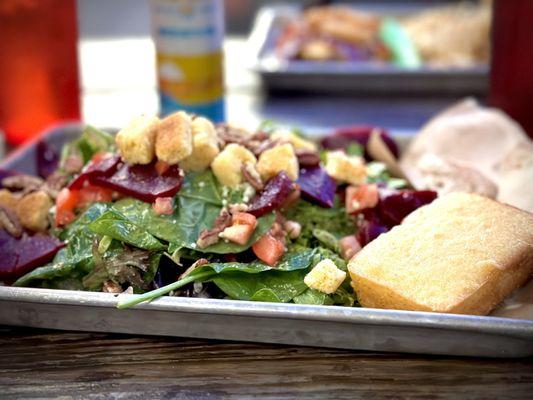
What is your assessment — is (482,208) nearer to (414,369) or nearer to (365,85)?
(414,369)

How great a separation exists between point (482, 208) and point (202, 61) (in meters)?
0.77

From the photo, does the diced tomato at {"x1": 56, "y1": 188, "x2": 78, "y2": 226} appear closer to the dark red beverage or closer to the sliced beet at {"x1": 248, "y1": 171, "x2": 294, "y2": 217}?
the sliced beet at {"x1": 248, "y1": 171, "x2": 294, "y2": 217}

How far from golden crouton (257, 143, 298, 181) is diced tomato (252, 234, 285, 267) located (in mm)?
110

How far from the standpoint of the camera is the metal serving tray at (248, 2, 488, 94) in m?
2.08

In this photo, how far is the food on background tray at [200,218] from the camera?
101 centimetres

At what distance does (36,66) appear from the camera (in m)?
1.65

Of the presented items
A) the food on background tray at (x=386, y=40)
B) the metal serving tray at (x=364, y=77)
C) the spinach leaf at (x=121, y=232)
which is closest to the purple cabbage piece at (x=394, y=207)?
the spinach leaf at (x=121, y=232)

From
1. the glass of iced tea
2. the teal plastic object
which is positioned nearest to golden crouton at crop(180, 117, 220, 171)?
the glass of iced tea

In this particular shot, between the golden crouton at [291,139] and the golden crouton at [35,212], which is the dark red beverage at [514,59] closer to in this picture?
the golden crouton at [291,139]

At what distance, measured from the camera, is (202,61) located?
1628 mm

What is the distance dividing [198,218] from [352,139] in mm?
545

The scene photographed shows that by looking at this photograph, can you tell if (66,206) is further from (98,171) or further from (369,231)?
(369,231)

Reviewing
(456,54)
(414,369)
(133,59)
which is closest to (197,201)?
(414,369)

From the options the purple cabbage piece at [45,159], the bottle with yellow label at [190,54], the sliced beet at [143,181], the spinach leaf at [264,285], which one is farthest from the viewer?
the bottle with yellow label at [190,54]
